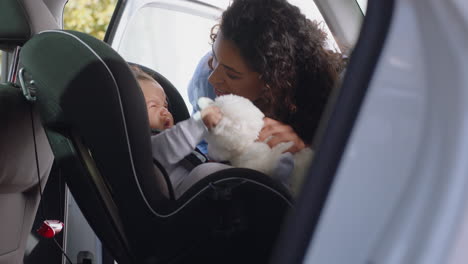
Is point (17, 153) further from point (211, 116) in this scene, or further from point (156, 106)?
point (211, 116)

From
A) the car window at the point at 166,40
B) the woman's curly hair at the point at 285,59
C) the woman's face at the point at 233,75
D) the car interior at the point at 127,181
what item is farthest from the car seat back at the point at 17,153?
the woman's curly hair at the point at 285,59

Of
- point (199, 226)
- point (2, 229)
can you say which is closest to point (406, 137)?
point (199, 226)

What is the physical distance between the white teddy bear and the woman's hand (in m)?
0.02

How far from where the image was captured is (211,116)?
1413mm

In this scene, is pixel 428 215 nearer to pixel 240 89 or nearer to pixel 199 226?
pixel 199 226

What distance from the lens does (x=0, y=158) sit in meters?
1.76

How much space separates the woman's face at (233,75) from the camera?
4.90ft

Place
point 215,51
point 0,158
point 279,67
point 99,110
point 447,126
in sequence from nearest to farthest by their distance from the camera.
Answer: point 447,126
point 99,110
point 279,67
point 215,51
point 0,158

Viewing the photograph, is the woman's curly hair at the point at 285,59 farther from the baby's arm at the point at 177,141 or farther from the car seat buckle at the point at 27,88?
the car seat buckle at the point at 27,88

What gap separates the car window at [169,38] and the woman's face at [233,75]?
1.70ft

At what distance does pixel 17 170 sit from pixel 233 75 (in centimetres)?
79

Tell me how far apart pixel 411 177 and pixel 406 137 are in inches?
2.4

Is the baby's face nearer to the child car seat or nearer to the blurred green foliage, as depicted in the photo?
the child car seat

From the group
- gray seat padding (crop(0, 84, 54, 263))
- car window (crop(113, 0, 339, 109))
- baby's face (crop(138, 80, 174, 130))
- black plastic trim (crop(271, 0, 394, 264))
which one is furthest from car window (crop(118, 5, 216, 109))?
black plastic trim (crop(271, 0, 394, 264))
